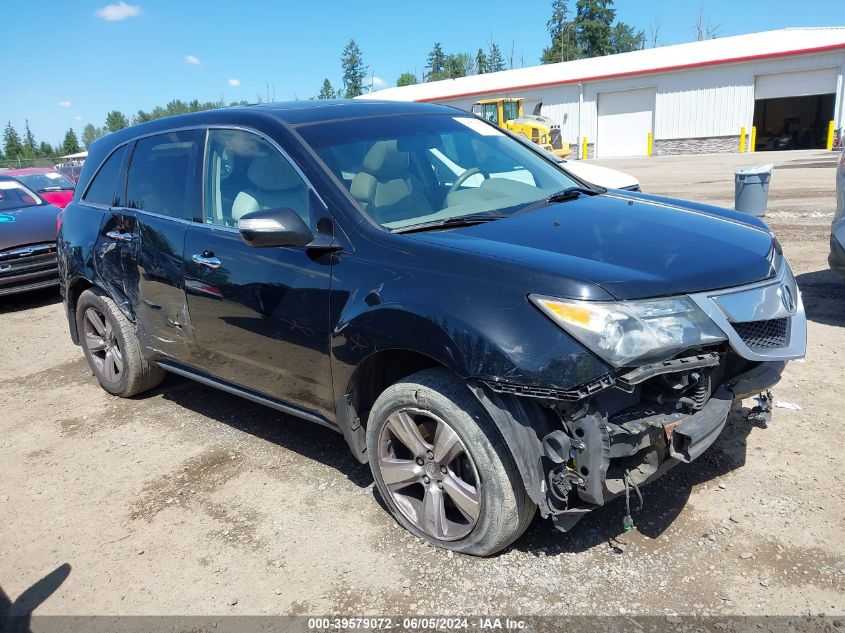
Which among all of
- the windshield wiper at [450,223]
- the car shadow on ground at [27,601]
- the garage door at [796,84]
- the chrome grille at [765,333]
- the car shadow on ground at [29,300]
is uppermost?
the garage door at [796,84]

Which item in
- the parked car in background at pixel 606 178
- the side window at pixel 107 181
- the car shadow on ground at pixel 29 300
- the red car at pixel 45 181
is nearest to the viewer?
the side window at pixel 107 181

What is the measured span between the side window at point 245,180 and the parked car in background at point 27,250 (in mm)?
6119

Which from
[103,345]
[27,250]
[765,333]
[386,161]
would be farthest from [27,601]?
[27,250]

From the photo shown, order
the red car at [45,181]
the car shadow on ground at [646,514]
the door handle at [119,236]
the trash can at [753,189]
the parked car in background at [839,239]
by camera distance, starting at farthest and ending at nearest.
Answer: the red car at [45,181]
the trash can at [753,189]
the parked car in background at [839,239]
the door handle at [119,236]
the car shadow on ground at [646,514]

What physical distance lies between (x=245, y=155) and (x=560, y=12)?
92368mm

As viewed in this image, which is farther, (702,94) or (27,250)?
(702,94)

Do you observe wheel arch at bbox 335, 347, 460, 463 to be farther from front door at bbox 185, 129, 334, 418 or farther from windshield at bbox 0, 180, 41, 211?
windshield at bbox 0, 180, 41, 211

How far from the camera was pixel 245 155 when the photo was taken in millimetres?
3723

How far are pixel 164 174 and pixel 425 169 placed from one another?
1792mm

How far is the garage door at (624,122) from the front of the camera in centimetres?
3531

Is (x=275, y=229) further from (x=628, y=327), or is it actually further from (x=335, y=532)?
(x=628, y=327)

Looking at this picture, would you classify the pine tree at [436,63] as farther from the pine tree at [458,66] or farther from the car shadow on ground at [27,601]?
the car shadow on ground at [27,601]

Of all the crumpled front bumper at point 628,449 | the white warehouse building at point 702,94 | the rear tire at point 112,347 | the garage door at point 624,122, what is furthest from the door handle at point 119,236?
the garage door at point 624,122

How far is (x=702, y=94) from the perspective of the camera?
33.0 metres
